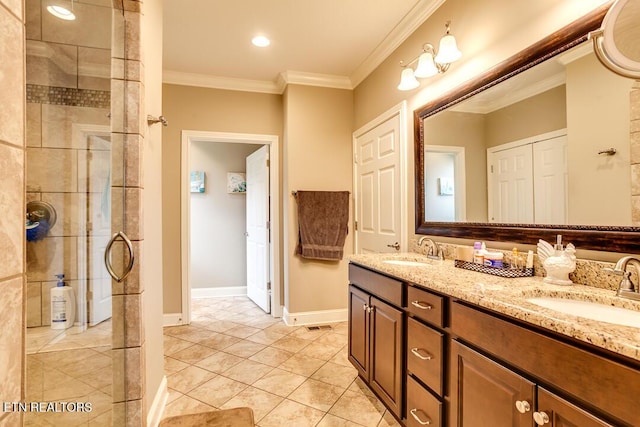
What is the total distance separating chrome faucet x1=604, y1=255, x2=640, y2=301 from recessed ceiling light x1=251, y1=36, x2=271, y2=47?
8.81 feet

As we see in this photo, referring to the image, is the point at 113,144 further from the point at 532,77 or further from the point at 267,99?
the point at 267,99

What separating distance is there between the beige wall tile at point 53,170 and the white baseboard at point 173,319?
2.32 meters

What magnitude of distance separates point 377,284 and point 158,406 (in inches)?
55.6

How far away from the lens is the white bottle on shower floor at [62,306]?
123 centimetres

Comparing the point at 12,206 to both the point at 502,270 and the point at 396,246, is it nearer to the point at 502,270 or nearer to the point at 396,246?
the point at 502,270

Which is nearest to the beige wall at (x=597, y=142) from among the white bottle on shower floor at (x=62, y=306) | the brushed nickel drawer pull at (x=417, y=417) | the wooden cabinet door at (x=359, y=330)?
the brushed nickel drawer pull at (x=417, y=417)

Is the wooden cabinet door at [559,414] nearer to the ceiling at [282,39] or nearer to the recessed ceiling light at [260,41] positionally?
the ceiling at [282,39]

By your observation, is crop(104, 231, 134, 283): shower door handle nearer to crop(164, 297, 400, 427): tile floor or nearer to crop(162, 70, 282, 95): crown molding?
crop(164, 297, 400, 427): tile floor

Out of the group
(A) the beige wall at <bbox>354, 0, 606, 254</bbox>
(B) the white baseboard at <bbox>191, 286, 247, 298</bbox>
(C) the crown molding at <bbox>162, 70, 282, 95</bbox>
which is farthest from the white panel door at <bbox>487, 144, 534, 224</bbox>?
(B) the white baseboard at <bbox>191, 286, 247, 298</bbox>

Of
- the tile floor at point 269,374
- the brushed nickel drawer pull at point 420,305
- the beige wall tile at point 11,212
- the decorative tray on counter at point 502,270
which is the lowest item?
the tile floor at point 269,374

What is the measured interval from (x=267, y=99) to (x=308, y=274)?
198cm

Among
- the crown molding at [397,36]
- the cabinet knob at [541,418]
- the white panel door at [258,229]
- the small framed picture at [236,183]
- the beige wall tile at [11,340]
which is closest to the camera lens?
the beige wall tile at [11,340]

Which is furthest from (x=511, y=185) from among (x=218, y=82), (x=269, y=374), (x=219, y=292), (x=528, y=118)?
(x=219, y=292)

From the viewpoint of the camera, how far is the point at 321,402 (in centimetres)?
194
